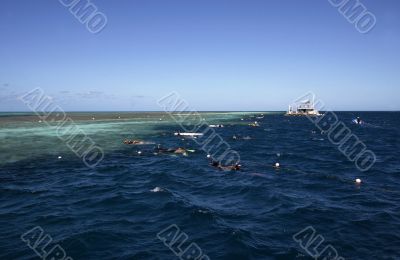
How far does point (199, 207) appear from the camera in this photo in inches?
979

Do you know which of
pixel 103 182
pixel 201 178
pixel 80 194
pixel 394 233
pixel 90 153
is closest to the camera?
pixel 394 233

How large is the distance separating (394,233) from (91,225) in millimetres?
18328

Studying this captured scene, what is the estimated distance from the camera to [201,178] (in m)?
35.0

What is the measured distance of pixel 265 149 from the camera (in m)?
57.0

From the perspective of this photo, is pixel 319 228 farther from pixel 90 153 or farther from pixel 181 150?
pixel 90 153

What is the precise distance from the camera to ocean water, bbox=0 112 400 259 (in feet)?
59.7

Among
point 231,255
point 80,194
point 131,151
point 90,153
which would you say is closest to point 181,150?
point 131,151

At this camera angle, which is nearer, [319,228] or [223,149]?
[319,228]

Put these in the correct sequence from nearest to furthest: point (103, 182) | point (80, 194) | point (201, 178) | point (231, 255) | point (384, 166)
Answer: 1. point (231, 255)
2. point (80, 194)
3. point (103, 182)
4. point (201, 178)
5. point (384, 166)

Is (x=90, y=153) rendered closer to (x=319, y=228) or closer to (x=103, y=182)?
(x=103, y=182)

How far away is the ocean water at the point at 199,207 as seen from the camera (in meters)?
18.2

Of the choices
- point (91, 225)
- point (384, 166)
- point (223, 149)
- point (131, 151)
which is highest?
point (384, 166)

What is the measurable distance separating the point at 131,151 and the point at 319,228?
3634 centimetres

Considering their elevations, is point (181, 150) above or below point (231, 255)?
above
